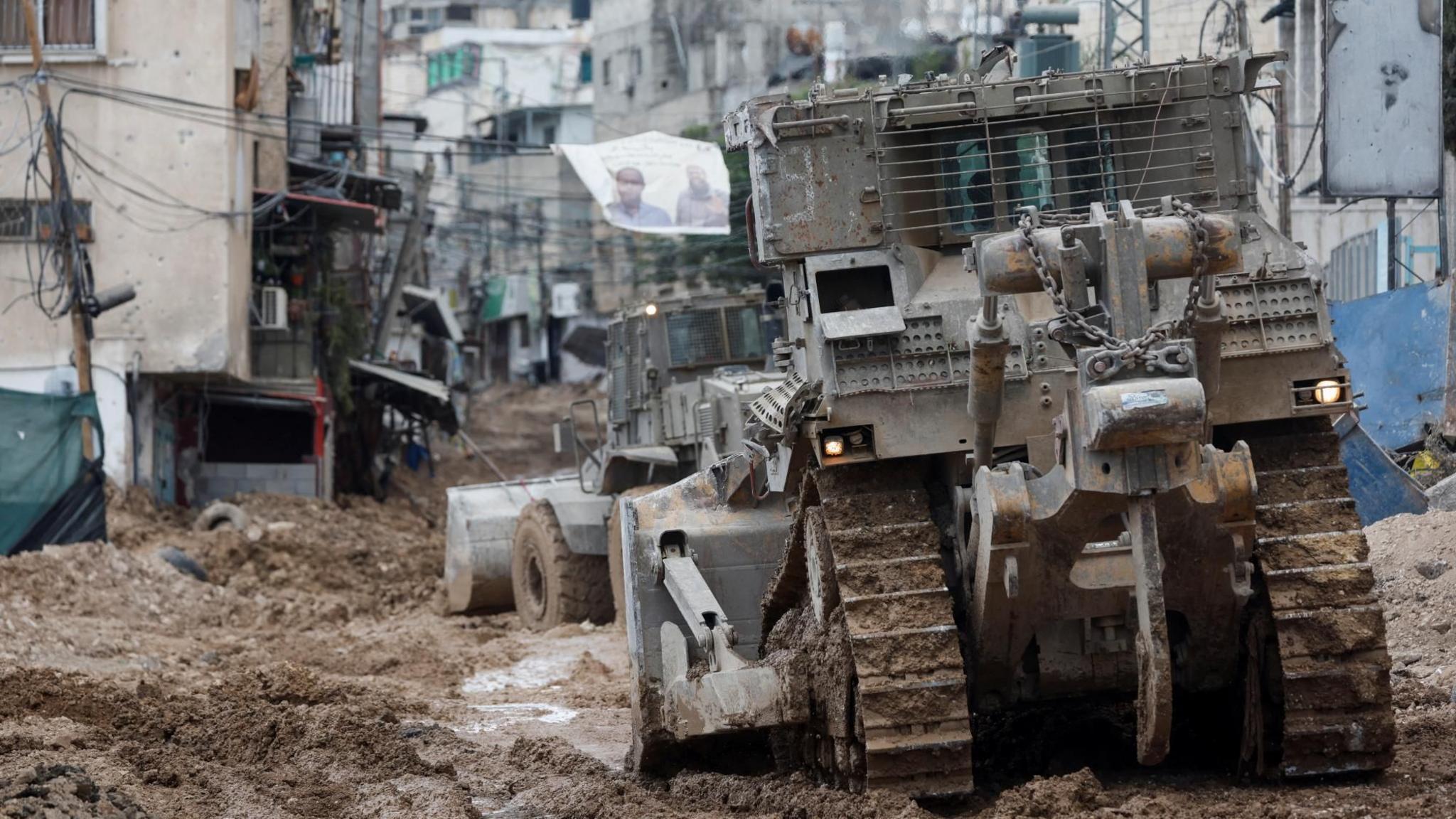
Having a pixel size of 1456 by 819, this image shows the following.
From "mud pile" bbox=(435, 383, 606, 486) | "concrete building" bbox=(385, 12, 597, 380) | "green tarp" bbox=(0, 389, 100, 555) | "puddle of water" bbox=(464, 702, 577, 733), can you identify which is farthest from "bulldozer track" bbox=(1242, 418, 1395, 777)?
"concrete building" bbox=(385, 12, 597, 380)

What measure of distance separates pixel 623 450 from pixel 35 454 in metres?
5.24

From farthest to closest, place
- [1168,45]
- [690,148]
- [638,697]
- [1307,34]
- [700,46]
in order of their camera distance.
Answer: [700,46], [1168,45], [690,148], [1307,34], [638,697]

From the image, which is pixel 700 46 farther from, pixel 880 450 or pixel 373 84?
pixel 880 450

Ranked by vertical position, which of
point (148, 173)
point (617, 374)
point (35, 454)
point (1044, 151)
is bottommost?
point (35, 454)

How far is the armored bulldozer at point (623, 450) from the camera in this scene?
16.9 meters

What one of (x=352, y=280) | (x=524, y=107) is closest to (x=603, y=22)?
(x=524, y=107)

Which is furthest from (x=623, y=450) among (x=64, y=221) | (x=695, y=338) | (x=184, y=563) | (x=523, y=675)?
(x=64, y=221)

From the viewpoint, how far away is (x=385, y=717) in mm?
11555

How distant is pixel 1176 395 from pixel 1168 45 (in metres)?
23.2

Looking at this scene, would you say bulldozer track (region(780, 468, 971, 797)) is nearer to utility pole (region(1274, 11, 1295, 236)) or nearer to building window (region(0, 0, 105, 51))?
utility pole (region(1274, 11, 1295, 236))

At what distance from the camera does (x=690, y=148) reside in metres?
24.1

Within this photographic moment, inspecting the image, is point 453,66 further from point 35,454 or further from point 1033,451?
point 1033,451

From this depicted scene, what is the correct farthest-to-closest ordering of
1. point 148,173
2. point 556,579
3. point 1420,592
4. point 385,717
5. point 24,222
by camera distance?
1. point 148,173
2. point 24,222
3. point 556,579
4. point 1420,592
5. point 385,717

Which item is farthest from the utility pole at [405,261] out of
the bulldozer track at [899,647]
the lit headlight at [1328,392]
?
the lit headlight at [1328,392]
